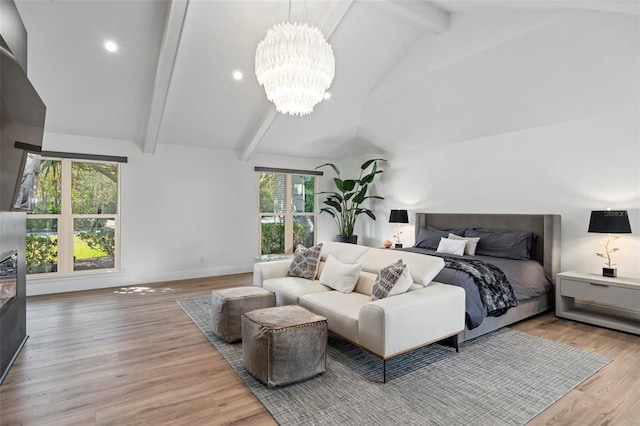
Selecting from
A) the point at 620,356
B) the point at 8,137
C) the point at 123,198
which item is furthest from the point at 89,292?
the point at 620,356

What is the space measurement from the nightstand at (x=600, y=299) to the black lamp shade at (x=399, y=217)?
2.61 m

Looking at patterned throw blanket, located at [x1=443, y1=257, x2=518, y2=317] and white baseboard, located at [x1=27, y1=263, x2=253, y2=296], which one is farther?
white baseboard, located at [x1=27, y1=263, x2=253, y2=296]

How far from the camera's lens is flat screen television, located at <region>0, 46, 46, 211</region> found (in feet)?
6.13

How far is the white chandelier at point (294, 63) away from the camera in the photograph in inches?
104

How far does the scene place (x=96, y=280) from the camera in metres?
5.35

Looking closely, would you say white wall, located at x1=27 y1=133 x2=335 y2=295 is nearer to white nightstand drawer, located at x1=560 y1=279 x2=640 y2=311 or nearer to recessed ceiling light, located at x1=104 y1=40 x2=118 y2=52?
recessed ceiling light, located at x1=104 y1=40 x2=118 y2=52

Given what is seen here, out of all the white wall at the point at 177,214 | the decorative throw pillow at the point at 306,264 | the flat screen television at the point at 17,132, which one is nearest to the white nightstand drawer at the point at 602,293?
the decorative throw pillow at the point at 306,264

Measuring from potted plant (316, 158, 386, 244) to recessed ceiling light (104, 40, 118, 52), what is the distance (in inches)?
159

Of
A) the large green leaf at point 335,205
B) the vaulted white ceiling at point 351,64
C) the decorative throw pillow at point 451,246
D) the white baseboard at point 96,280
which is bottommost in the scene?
the white baseboard at point 96,280

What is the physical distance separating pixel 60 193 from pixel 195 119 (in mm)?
2359

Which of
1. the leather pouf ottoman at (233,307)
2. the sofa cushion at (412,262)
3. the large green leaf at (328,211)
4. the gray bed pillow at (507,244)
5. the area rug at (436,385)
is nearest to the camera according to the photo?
the area rug at (436,385)

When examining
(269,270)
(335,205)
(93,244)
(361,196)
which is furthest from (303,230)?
(93,244)

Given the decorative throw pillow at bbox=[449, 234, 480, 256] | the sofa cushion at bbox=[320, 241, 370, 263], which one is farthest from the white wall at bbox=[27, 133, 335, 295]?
the decorative throw pillow at bbox=[449, 234, 480, 256]

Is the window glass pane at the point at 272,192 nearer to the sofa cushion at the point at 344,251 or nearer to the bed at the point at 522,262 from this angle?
the sofa cushion at the point at 344,251
